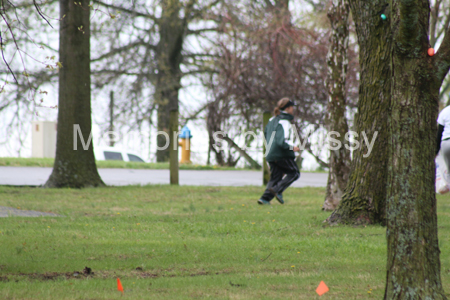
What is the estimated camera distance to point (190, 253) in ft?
18.1

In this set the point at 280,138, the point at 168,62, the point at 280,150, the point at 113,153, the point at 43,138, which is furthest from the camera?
the point at 43,138

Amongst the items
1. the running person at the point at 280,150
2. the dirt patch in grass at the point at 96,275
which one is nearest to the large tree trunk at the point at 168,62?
the running person at the point at 280,150

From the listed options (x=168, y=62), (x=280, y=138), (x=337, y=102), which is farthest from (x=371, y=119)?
(x=168, y=62)

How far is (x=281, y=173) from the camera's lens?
9.83 meters

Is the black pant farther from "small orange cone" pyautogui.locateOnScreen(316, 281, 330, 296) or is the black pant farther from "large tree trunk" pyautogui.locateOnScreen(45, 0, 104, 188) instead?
"small orange cone" pyautogui.locateOnScreen(316, 281, 330, 296)

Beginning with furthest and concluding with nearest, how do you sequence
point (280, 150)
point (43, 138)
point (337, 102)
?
point (43, 138) < point (280, 150) < point (337, 102)

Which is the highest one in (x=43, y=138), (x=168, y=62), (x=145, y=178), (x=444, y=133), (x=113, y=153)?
(x=168, y=62)

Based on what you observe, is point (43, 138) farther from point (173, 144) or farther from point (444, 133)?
point (444, 133)

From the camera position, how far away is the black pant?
9.69 meters

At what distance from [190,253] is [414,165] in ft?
8.68

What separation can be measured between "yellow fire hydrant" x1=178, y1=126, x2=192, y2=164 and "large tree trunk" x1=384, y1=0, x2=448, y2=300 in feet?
65.0

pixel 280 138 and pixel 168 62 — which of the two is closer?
pixel 280 138

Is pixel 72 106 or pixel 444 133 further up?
pixel 72 106

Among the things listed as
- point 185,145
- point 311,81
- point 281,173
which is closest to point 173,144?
point 281,173
